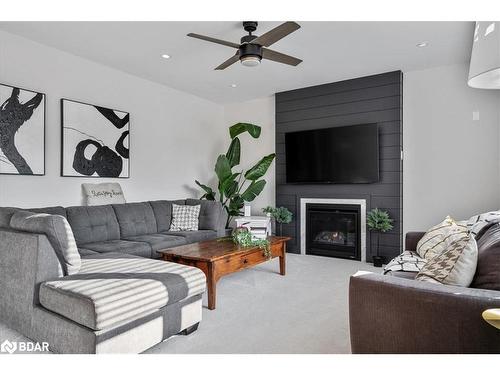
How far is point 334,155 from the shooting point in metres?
4.62

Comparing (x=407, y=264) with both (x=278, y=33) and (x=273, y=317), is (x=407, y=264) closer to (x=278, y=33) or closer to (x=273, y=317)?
(x=273, y=317)

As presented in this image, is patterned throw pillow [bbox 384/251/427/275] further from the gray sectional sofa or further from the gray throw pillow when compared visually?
the gray throw pillow

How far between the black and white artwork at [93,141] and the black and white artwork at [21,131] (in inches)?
10.0

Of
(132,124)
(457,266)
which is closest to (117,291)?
(457,266)

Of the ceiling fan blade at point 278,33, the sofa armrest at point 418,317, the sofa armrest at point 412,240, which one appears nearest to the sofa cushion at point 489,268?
the sofa armrest at point 418,317

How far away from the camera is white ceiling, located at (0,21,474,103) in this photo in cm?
299

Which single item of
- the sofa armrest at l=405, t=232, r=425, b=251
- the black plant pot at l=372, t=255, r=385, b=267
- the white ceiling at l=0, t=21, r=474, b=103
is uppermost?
the white ceiling at l=0, t=21, r=474, b=103

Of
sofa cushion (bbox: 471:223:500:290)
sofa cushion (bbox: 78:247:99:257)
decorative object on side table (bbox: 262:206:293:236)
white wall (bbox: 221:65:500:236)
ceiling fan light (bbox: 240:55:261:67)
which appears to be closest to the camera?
sofa cushion (bbox: 471:223:500:290)

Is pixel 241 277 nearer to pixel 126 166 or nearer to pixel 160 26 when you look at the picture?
pixel 126 166

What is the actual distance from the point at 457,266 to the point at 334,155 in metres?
3.22

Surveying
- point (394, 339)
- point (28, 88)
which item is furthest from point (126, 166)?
point (394, 339)

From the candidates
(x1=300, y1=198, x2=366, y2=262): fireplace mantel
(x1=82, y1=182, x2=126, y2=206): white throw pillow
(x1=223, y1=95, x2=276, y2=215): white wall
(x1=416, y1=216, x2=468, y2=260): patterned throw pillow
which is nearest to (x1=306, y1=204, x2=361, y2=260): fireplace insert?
(x1=300, y1=198, x2=366, y2=262): fireplace mantel

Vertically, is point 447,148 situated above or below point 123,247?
above

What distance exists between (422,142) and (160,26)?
11.3 ft
